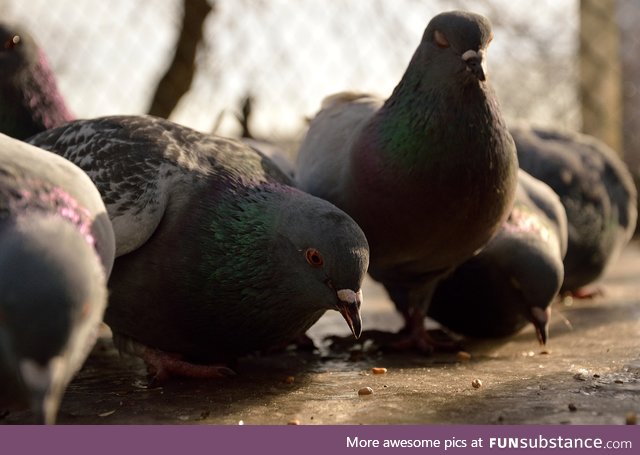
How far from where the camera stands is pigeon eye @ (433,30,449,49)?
11.5 feet

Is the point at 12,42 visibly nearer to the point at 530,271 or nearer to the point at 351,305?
the point at 351,305

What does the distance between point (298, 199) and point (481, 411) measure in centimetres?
107

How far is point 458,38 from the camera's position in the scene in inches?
134

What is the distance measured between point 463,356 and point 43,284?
2442 mm

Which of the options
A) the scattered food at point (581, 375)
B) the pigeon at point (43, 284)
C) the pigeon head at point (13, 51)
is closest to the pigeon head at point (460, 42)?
the scattered food at point (581, 375)

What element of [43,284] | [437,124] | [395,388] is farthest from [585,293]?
[43,284]

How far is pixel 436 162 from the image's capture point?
352 centimetres

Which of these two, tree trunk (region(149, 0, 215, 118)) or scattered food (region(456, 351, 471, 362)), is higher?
tree trunk (region(149, 0, 215, 118))

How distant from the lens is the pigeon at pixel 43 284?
198cm

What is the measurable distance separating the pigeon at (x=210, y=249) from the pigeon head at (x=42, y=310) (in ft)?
3.34

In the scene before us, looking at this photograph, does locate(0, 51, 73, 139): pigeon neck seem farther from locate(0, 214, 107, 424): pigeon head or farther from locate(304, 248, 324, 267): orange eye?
locate(0, 214, 107, 424): pigeon head

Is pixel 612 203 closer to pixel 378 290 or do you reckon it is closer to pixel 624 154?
pixel 378 290

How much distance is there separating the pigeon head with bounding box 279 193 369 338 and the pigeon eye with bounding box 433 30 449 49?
0.94 m

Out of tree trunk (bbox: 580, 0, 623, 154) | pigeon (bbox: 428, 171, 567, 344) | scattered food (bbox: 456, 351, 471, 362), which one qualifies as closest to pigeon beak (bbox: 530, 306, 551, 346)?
pigeon (bbox: 428, 171, 567, 344)
